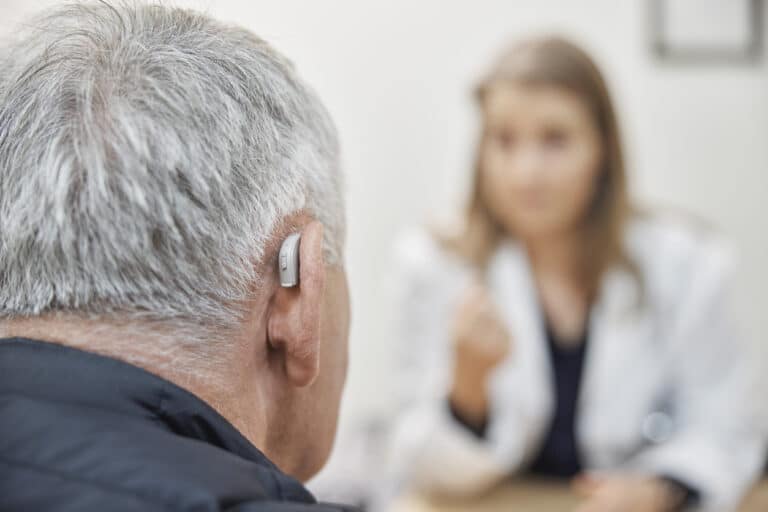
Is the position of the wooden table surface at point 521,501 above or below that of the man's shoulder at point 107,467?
below

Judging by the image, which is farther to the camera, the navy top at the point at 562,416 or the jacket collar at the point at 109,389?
the navy top at the point at 562,416

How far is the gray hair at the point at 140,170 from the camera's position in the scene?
52cm

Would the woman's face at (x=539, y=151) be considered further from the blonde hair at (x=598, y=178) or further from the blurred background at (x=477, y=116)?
the blurred background at (x=477, y=116)

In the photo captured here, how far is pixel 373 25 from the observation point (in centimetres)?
220

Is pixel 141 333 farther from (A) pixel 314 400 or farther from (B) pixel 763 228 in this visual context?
(B) pixel 763 228

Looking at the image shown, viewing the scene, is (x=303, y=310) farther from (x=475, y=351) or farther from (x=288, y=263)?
(x=475, y=351)

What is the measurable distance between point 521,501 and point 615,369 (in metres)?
0.35

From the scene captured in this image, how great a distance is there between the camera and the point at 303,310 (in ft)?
1.91

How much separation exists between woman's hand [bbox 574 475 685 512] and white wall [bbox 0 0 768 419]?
96cm

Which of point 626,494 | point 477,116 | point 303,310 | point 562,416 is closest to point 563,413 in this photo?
point 562,416

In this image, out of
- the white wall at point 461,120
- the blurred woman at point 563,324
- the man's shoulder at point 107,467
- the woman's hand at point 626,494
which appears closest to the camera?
the man's shoulder at point 107,467

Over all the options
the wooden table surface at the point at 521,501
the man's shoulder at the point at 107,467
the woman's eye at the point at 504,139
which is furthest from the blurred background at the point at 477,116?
the man's shoulder at the point at 107,467

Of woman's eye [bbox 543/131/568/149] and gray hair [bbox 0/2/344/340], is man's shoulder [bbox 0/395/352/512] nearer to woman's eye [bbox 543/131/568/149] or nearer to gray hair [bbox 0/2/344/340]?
gray hair [bbox 0/2/344/340]

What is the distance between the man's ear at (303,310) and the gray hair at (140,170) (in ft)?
0.08
